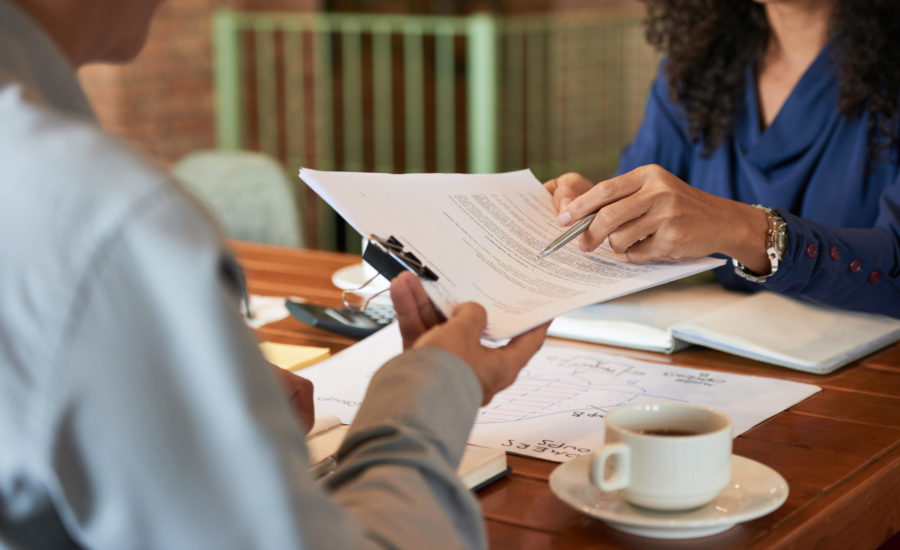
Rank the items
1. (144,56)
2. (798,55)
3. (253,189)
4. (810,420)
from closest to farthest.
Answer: (810,420)
(798,55)
(253,189)
(144,56)

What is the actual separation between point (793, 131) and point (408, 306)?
1.16 metres

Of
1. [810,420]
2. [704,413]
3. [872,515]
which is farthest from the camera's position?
[810,420]

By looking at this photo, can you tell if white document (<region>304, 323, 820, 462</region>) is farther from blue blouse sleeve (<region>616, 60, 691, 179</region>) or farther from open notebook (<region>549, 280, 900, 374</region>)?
blue blouse sleeve (<region>616, 60, 691, 179</region>)

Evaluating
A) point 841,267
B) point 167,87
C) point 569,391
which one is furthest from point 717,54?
point 167,87

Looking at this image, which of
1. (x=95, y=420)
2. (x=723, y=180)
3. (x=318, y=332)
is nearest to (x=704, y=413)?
(x=95, y=420)

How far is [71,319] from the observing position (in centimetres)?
47

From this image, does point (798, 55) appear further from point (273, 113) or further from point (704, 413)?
point (273, 113)

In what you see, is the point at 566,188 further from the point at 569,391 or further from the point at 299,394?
the point at 299,394

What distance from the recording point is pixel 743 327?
1.31m

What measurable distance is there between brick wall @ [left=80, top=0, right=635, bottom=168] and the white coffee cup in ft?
10.6

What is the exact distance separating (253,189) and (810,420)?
1640mm

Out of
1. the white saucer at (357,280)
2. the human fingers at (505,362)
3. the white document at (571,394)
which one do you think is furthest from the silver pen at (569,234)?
the white saucer at (357,280)

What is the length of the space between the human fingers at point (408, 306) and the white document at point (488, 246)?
0.06 feet

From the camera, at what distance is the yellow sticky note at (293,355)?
50.0 inches
